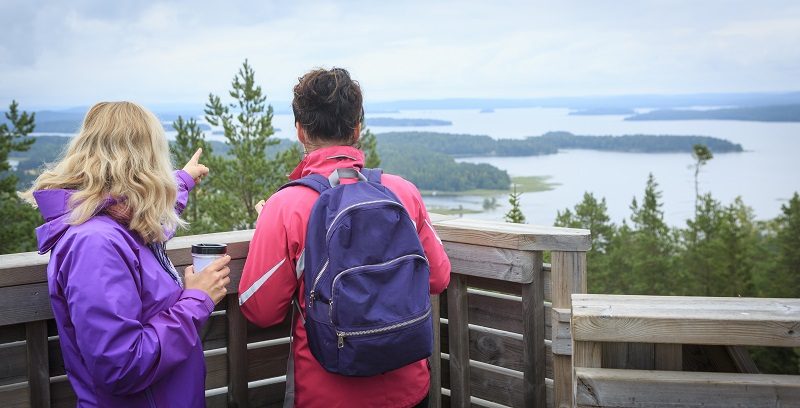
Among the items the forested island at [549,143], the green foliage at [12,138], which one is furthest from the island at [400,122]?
the green foliage at [12,138]

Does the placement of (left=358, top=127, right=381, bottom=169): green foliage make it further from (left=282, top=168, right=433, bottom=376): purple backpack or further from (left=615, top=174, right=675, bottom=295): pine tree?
(left=282, top=168, right=433, bottom=376): purple backpack

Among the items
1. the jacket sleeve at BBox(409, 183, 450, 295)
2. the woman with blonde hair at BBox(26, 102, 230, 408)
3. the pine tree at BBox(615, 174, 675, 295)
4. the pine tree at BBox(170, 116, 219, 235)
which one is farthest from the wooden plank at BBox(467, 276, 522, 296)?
the pine tree at BBox(615, 174, 675, 295)

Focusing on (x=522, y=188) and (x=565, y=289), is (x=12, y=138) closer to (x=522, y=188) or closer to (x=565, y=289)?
(x=565, y=289)

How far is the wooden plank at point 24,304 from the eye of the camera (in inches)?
81.2

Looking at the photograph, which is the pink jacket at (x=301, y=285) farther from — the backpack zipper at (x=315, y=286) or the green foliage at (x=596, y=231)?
the green foliage at (x=596, y=231)

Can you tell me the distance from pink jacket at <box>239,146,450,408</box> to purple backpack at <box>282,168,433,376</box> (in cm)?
8

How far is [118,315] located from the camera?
5.44 feet

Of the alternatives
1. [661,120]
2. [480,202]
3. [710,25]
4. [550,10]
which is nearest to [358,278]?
[480,202]

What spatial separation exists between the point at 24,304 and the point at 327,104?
3.21ft

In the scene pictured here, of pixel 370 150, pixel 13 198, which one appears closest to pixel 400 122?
pixel 370 150

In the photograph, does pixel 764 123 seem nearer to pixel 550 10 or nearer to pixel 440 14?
pixel 550 10

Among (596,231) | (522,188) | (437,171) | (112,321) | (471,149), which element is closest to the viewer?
(112,321)

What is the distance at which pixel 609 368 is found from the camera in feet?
6.32

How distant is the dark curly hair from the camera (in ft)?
6.86
